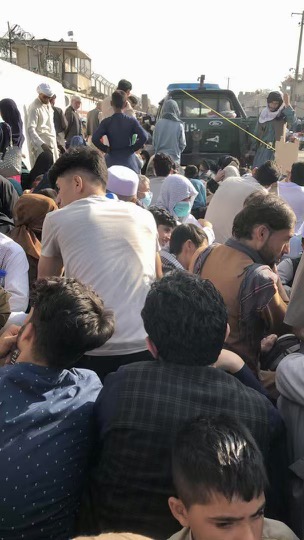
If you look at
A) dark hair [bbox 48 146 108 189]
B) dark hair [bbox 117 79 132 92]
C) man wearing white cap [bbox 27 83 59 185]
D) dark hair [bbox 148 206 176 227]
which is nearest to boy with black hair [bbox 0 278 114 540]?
dark hair [bbox 48 146 108 189]

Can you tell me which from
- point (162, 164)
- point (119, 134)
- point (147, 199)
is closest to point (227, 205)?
point (147, 199)

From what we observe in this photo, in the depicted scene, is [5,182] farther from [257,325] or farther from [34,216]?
[257,325]

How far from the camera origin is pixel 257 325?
9.02 feet

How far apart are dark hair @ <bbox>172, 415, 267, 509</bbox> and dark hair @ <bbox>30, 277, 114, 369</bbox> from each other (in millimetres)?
484

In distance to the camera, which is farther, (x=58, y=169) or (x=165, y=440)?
(x=58, y=169)

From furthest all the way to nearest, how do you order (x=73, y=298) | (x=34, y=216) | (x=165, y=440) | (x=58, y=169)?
(x=34, y=216), (x=58, y=169), (x=73, y=298), (x=165, y=440)

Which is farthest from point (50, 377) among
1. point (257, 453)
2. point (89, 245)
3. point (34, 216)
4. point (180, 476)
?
point (34, 216)

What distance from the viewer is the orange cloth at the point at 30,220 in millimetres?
3471

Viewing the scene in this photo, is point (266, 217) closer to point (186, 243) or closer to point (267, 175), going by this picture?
point (186, 243)

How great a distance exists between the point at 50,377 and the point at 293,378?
83cm

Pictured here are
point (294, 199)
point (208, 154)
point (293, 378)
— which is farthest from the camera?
point (208, 154)

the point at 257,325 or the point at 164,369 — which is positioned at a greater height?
the point at 164,369

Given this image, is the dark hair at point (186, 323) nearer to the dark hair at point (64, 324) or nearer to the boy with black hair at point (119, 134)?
the dark hair at point (64, 324)

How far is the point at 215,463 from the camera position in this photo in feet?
4.65
